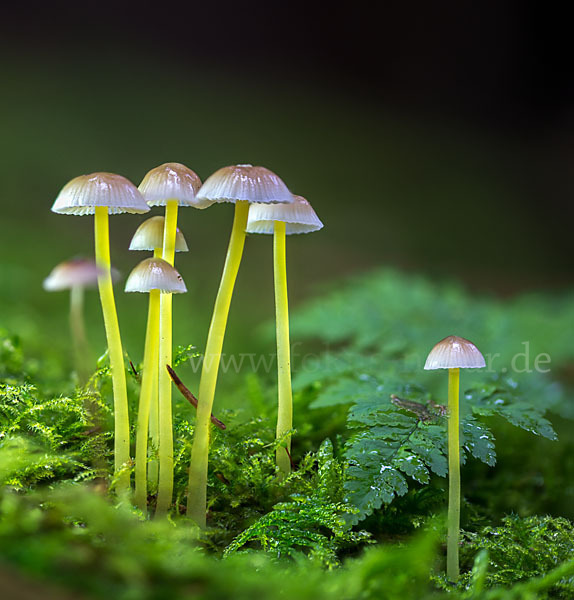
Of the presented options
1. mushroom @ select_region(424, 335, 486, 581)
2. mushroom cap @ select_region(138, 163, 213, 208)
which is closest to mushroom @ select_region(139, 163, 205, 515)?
mushroom cap @ select_region(138, 163, 213, 208)

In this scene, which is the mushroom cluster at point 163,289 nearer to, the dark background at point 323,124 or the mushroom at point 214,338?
the mushroom at point 214,338

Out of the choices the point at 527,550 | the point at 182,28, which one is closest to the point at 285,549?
the point at 527,550

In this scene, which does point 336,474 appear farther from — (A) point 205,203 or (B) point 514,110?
(B) point 514,110

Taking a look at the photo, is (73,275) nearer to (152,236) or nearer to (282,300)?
(152,236)

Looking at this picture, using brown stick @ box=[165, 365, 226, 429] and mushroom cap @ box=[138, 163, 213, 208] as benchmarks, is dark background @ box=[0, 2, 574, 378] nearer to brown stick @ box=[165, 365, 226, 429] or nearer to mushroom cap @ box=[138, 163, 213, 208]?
brown stick @ box=[165, 365, 226, 429]

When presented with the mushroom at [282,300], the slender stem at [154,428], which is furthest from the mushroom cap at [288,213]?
the slender stem at [154,428]

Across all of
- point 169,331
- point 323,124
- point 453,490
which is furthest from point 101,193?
point 323,124
